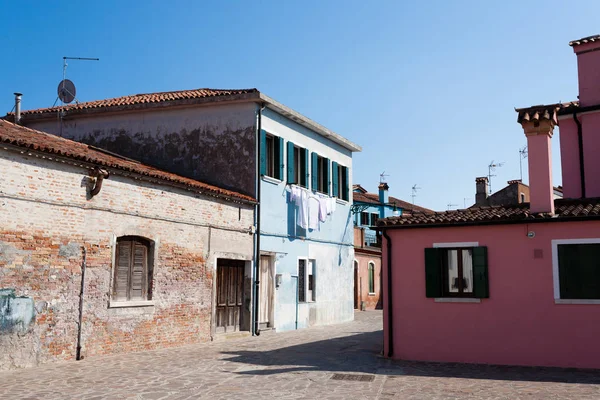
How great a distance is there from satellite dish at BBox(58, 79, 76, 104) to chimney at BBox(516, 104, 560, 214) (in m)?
12.6

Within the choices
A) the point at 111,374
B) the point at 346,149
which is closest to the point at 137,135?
the point at 346,149

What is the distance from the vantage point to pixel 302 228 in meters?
19.5

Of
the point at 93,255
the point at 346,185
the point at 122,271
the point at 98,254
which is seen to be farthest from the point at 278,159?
the point at 93,255

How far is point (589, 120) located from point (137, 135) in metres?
13.2

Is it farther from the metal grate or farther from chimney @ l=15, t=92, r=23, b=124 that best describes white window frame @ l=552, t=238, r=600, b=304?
chimney @ l=15, t=92, r=23, b=124

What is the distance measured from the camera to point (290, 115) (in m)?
18.8

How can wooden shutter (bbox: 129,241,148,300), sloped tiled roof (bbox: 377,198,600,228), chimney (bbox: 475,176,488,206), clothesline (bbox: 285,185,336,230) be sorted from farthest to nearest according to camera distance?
chimney (bbox: 475,176,488,206)
clothesline (bbox: 285,185,336,230)
wooden shutter (bbox: 129,241,148,300)
sloped tiled roof (bbox: 377,198,600,228)

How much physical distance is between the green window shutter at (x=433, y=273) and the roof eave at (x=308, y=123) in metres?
7.44

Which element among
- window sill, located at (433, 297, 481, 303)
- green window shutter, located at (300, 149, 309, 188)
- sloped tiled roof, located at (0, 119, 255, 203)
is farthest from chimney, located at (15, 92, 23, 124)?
window sill, located at (433, 297, 481, 303)

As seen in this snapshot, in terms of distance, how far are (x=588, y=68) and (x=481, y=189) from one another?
1831cm

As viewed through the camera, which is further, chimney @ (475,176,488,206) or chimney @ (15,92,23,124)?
chimney @ (475,176,488,206)

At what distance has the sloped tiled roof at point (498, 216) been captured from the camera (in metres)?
Result: 11.0

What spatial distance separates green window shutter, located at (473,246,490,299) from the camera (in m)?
11.5

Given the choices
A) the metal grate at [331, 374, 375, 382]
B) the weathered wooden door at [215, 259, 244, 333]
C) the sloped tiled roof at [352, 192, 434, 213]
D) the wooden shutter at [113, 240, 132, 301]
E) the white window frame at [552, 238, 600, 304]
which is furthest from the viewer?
the sloped tiled roof at [352, 192, 434, 213]
